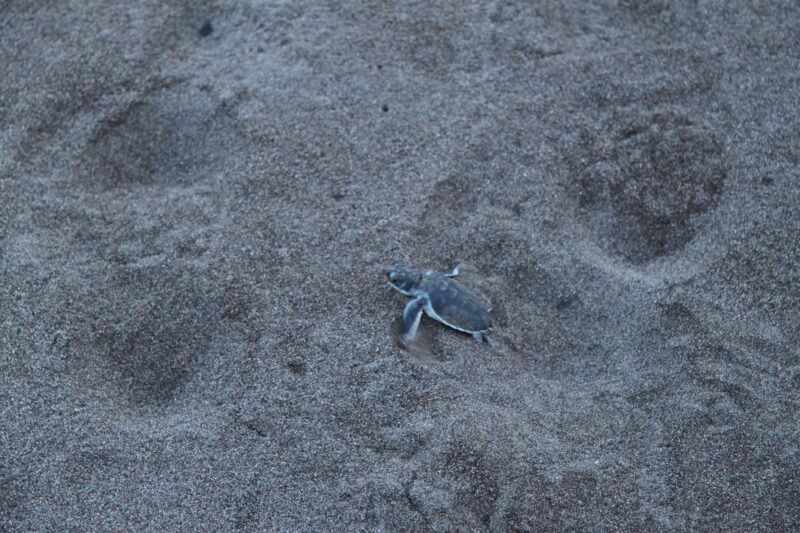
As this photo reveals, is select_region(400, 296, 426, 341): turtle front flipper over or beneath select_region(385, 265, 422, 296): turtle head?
beneath

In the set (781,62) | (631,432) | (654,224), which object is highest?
(781,62)

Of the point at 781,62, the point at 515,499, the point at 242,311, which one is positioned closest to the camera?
the point at 515,499

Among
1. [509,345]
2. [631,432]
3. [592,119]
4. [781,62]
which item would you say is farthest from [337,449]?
[781,62]

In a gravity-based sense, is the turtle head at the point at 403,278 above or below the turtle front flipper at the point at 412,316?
above

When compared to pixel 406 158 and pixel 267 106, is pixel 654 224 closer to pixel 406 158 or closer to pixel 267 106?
pixel 406 158

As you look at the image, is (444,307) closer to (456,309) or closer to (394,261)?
(456,309)

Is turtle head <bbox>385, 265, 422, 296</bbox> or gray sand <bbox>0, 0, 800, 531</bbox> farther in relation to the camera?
turtle head <bbox>385, 265, 422, 296</bbox>
